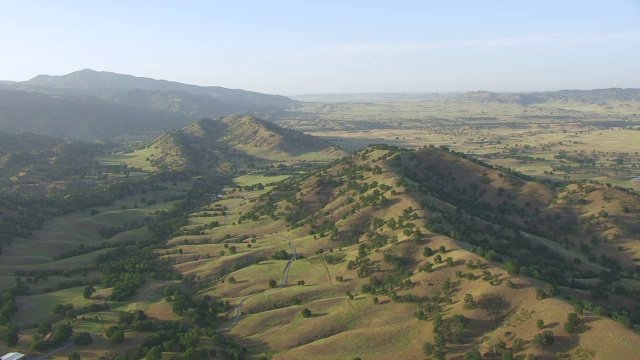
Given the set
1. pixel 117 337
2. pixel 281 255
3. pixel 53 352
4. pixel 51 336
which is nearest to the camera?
pixel 53 352

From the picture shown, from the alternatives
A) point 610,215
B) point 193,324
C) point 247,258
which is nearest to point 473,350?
point 193,324

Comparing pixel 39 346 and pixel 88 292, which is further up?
pixel 39 346

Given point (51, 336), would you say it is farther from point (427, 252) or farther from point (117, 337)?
point (427, 252)

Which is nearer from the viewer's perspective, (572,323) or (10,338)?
(572,323)

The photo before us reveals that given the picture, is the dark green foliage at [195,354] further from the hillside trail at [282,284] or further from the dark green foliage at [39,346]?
the dark green foliage at [39,346]

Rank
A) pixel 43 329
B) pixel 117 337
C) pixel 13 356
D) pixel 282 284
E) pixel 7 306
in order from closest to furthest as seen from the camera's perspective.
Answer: pixel 13 356 → pixel 117 337 → pixel 43 329 → pixel 7 306 → pixel 282 284

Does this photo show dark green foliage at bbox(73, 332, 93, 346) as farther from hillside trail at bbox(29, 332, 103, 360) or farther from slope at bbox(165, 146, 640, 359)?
slope at bbox(165, 146, 640, 359)

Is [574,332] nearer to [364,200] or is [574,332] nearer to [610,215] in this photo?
[364,200]

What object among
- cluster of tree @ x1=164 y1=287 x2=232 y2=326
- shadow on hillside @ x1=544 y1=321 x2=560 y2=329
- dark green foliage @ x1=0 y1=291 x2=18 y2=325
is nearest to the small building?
dark green foliage @ x1=0 y1=291 x2=18 y2=325

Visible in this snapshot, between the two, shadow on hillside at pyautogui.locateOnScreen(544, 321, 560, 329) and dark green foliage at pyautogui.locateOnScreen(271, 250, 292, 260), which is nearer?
shadow on hillside at pyautogui.locateOnScreen(544, 321, 560, 329)

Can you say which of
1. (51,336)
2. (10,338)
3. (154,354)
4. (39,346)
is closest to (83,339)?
(51,336)

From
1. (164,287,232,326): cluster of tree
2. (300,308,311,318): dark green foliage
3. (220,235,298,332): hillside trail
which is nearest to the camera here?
(300,308,311,318): dark green foliage

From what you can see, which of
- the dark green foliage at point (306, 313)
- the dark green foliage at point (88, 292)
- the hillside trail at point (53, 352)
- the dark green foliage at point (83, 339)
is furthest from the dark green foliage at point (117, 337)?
the dark green foliage at point (306, 313)
